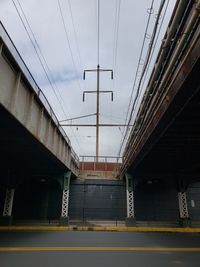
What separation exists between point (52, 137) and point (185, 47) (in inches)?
406

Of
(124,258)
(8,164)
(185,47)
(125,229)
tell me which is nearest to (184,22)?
(185,47)

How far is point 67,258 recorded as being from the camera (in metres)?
8.83

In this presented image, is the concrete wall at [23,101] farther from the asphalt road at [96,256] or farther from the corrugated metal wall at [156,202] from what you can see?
the corrugated metal wall at [156,202]

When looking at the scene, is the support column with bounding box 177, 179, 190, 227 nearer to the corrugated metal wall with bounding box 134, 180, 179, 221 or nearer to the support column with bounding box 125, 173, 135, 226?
the corrugated metal wall with bounding box 134, 180, 179, 221

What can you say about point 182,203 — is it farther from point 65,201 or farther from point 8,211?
point 8,211

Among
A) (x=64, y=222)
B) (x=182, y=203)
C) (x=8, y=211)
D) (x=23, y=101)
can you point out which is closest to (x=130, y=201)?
(x=182, y=203)

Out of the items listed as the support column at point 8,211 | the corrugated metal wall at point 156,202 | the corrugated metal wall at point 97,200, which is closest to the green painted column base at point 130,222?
the corrugated metal wall at point 97,200

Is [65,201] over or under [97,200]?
under

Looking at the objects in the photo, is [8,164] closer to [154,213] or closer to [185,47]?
[154,213]

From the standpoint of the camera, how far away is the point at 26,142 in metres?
12.6

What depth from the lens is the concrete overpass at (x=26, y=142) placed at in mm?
8289

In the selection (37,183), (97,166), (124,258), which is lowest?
(124,258)

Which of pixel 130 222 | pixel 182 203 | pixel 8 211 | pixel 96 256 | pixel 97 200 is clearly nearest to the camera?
pixel 96 256

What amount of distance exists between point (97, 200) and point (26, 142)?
15.1 metres
